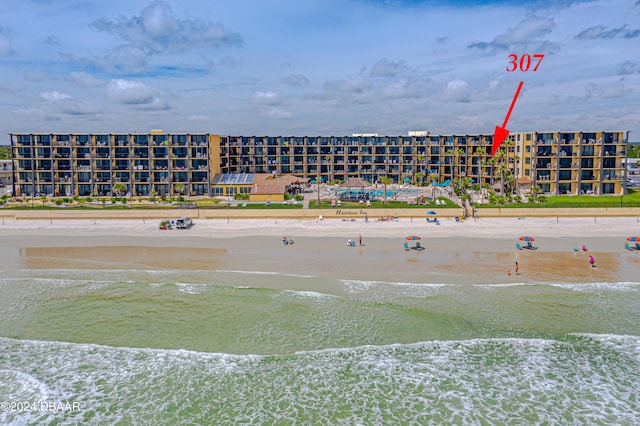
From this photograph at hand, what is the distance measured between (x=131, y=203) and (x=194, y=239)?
23583 millimetres

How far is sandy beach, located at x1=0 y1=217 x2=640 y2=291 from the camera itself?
3731 centimetres

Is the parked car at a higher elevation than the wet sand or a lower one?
higher

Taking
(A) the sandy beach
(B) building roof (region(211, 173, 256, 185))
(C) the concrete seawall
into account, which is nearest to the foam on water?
(A) the sandy beach

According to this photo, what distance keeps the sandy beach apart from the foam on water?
11.0 m

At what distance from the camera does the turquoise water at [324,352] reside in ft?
66.4

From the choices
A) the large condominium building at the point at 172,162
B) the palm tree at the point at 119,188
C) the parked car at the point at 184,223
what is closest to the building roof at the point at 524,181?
Result: the large condominium building at the point at 172,162

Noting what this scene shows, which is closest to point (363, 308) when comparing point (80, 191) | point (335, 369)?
point (335, 369)

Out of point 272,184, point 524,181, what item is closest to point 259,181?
point 272,184

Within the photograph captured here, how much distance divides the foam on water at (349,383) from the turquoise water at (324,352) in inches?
3.1

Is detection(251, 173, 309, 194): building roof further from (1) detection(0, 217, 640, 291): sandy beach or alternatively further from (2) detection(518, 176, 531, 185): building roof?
(2) detection(518, 176, 531, 185): building roof

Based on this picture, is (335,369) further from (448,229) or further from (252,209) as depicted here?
(252,209)

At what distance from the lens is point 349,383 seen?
22.1 meters

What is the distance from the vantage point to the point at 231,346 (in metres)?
25.4

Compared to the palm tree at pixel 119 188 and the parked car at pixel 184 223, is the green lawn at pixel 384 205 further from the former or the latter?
the palm tree at pixel 119 188
